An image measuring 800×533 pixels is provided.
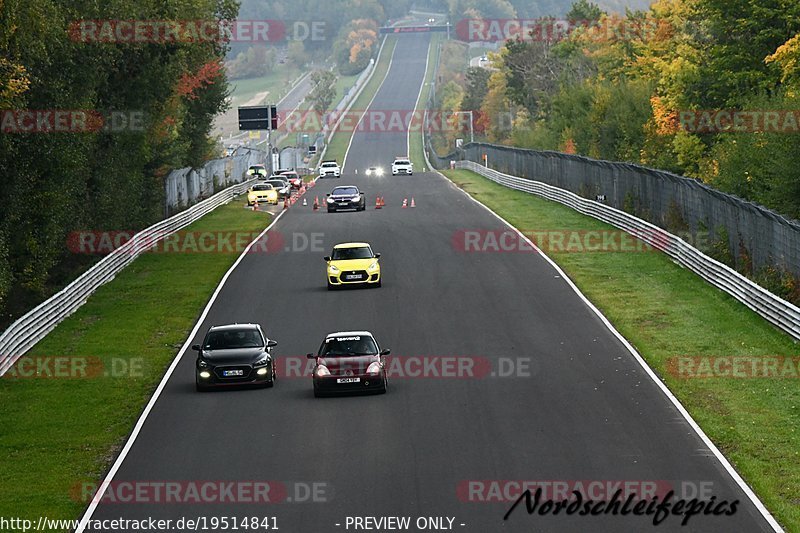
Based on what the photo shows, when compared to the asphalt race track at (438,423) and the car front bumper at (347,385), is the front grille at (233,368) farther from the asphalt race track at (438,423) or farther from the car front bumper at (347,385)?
the car front bumper at (347,385)

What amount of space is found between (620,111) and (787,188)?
37.4 metres

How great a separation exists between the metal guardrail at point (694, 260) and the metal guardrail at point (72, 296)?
20.5 m

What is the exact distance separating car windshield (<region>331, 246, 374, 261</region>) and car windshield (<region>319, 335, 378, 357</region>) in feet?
49.8

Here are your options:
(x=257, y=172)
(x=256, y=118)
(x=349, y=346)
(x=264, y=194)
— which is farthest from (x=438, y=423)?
(x=256, y=118)

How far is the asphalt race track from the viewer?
19953mm

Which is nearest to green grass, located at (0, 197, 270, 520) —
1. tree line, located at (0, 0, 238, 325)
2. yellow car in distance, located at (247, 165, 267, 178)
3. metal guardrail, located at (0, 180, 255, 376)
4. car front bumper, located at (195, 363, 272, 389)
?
metal guardrail, located at (0, 180, 255, 376)

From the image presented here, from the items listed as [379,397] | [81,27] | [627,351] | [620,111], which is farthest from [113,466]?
[620,111]

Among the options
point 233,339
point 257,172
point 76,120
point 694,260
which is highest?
point 76,120

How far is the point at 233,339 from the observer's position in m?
30.2

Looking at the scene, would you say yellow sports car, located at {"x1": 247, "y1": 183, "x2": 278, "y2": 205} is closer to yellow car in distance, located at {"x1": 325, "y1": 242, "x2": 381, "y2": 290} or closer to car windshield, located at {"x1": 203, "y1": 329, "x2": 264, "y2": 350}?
yellow car in distance, located at {"x1": 325, "y1": 242, "x2": 381, "y2": 290}

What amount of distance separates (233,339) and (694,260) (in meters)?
20.2

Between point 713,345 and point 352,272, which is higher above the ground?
point 352,272

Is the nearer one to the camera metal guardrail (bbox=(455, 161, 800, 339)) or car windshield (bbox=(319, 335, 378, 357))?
car windshield (bbox=(319, 335, 378, 357))

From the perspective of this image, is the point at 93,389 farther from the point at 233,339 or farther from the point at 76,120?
the point at 76,120
